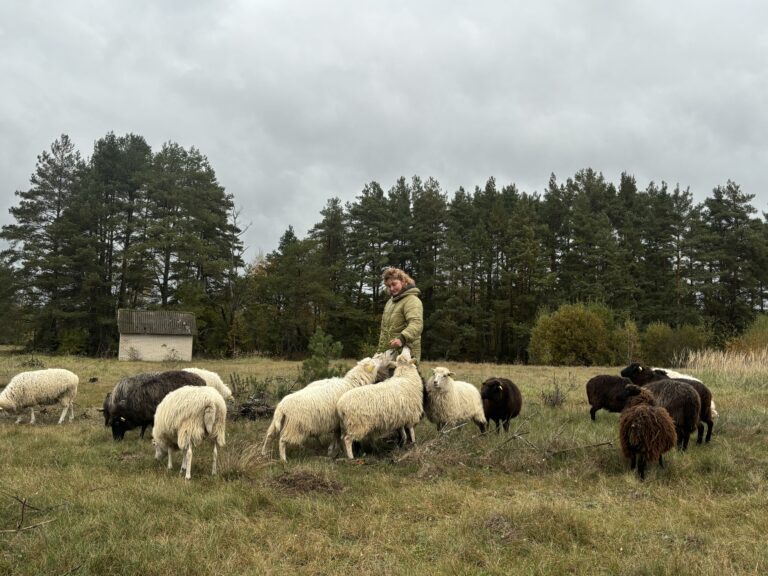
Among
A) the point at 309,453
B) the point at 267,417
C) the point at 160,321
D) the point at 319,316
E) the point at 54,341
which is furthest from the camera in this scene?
the point at 319,316

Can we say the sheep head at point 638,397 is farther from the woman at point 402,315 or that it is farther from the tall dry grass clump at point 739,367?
the tall dry grass clump at point 739,367

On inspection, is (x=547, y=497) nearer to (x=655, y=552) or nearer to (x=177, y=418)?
(x=655, y=552)

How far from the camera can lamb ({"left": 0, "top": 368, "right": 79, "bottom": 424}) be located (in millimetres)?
10164

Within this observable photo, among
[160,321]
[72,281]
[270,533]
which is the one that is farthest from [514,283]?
[270,533]

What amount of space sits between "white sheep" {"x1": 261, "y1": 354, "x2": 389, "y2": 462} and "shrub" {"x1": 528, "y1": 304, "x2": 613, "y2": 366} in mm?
28986

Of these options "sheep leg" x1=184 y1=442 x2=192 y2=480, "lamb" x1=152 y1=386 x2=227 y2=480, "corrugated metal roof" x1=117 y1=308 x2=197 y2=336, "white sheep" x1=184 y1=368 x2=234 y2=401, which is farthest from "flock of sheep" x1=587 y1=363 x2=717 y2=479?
"corrugated metal roof" x1=117 y1=308 x2=197 y2=336

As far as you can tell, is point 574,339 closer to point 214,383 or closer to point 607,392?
point 607,392

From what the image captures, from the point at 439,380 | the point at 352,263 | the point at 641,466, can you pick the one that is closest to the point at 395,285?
the point at 439,380

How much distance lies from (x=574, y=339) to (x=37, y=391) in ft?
99.7

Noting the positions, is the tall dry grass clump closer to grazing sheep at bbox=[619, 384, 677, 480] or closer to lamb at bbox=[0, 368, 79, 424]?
grazing sheep at bbox=[619, 384, 677, 480]

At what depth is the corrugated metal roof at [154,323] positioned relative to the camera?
3284 cm

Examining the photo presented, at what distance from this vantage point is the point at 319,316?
44.9 metres

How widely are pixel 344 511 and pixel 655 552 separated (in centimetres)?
269

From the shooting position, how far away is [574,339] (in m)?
33.6
